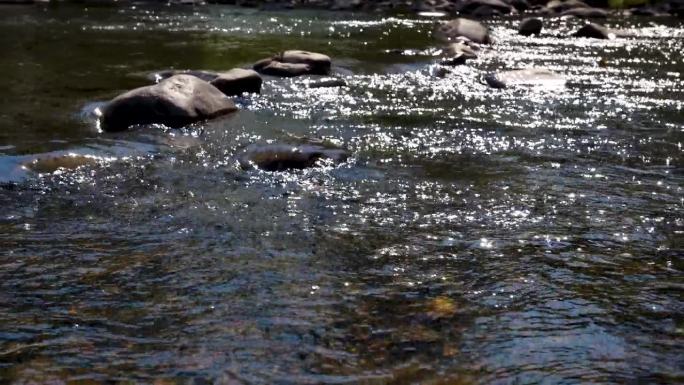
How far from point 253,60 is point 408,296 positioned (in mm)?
10915

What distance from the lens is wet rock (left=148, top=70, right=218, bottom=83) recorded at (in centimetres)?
1191

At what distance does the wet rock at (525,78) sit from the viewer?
474 inches

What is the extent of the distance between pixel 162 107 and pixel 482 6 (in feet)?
63.3

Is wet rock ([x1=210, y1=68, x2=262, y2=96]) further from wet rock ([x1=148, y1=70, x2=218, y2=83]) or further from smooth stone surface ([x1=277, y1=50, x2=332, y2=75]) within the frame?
smooth stone surface ([x1=277, y1=50, x2=332, y2=75])

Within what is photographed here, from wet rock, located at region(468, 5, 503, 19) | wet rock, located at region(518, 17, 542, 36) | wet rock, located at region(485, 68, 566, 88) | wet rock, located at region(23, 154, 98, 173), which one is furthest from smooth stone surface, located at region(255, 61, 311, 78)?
wet rock, located at region(468, 5, 503, 19)

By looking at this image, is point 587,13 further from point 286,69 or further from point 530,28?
point 286,69

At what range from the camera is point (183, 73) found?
39.9 feet

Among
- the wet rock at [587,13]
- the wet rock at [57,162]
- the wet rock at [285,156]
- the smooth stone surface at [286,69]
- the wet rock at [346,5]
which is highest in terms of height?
the wet rock at [587,13]

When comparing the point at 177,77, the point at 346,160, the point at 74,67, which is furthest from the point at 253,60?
the point at 346,160

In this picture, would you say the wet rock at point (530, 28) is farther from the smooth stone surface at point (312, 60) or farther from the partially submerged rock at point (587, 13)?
the smooth stone surface at point (312, 60)

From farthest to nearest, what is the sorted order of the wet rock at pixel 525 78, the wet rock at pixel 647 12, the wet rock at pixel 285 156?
the wet rock at pixel 647 12
the wet rock at pixel 525 78
the wet rock at pixel 285 156

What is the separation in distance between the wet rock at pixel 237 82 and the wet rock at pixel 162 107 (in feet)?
4.36

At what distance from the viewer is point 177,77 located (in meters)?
9.70

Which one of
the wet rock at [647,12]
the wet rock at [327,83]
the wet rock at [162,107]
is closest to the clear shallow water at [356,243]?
the wet rock at [162,107]
